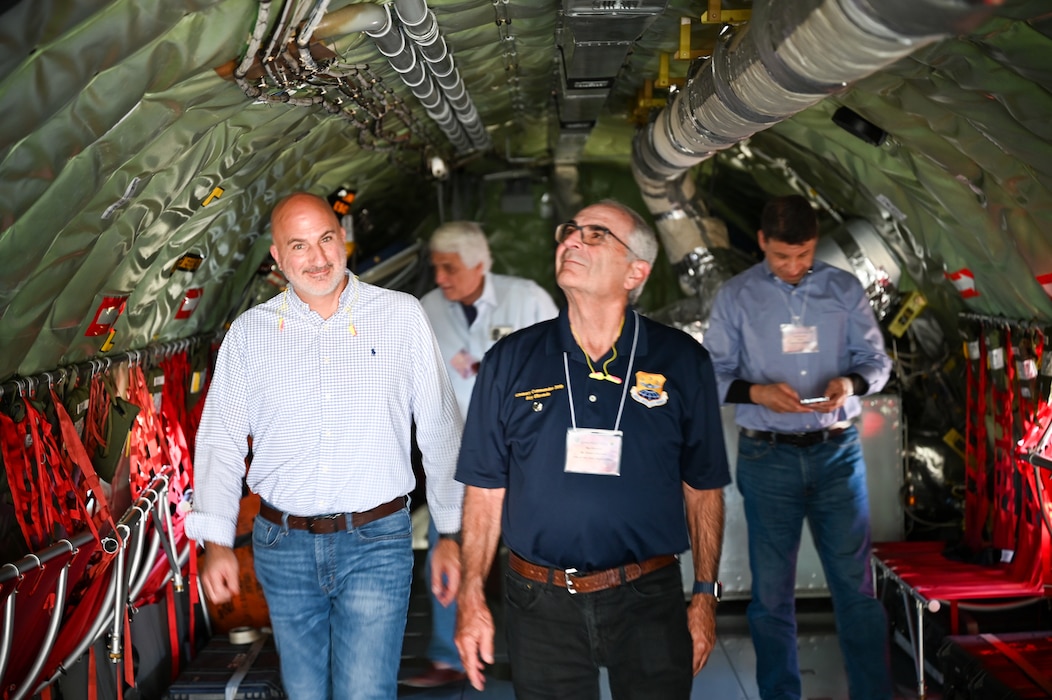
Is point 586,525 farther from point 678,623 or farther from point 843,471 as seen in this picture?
point 843,471

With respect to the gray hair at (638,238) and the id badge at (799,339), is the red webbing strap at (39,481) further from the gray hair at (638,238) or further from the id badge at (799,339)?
the id badge at (799,339)

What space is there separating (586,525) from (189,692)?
2242mm

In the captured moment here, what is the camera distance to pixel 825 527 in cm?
351

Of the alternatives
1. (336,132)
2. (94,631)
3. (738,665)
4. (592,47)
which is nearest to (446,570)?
(94,631)

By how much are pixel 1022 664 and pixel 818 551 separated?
743mm

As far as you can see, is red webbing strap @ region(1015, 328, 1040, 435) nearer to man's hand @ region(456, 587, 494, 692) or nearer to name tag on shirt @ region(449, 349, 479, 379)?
name tag on shirt @ region(449, 349, 479, 379)

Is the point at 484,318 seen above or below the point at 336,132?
below

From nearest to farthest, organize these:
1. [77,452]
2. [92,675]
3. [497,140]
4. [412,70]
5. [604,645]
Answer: [604,645], [77,452], [92,675], [412,70], [497,140]

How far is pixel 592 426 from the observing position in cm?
236

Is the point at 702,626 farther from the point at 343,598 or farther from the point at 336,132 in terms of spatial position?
the point at 336,132

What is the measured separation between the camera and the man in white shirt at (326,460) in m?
2.71

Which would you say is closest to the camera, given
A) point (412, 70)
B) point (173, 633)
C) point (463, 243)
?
point (412, 70)

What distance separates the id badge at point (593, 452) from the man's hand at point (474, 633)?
0.39 m

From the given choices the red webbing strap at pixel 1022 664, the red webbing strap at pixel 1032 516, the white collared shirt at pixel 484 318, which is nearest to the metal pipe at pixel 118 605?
the white collared shirt at pixel 484 318
